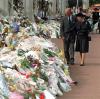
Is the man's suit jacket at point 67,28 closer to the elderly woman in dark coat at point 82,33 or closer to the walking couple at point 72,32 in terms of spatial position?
the walking couple at point 72,32

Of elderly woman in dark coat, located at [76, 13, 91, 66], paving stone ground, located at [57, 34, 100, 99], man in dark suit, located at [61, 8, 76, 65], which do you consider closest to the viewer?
paving stone ground, located at [57, 34, 100, 99]

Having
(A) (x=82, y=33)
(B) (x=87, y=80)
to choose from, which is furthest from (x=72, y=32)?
(B) (x=87, y=80)

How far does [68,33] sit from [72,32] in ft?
0.54

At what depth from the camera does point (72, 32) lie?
15.5m

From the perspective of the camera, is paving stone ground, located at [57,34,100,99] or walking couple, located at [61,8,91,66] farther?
walking couple, located at [61,8,91,66]

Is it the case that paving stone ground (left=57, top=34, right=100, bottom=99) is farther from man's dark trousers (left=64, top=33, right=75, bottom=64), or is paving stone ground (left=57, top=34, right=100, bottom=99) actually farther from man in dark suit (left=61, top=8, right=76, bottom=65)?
man in dark suit (left=61, top=8, right=76, bottom=65)

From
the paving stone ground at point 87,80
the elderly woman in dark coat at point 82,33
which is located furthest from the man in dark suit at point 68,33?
the paving stone ground at point 87,80

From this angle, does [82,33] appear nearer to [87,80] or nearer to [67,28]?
[67,28]

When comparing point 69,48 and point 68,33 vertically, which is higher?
point 68,33

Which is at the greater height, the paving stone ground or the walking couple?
the walking couple

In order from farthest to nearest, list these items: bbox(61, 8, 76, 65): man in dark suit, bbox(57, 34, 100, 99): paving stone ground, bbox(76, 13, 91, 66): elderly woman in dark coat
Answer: bbox(76, 13, 91, 66): elderly woman in dark coat, bbox(61, 8, 76, 65): man in dark suit, bbox(57, 34, 100, 99): paving stone ground

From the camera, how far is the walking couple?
15.4 metres

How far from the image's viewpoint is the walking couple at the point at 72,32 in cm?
1538

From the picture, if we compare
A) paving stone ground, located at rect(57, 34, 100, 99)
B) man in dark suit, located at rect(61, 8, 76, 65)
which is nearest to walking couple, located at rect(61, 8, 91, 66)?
man in dark suit, located at rect(61, 8, 76, 65)
